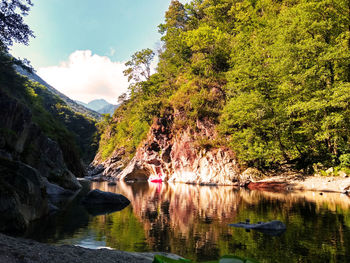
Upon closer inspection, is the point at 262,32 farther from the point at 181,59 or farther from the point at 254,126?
the point at 181,59

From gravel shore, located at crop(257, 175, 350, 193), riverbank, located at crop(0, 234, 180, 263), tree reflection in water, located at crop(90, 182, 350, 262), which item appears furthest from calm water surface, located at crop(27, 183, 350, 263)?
gravel shore, located at crop(257, 175, 350, 193)

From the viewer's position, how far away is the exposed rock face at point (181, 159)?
37938 mm

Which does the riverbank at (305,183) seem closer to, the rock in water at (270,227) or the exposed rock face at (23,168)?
the rock in water at (270,227)

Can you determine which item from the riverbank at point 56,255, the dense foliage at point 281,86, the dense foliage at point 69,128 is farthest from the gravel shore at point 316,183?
the dense foliage at point 69,128

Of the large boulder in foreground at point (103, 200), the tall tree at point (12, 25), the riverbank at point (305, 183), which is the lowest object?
the large boulder in foreground at point (103, 200)

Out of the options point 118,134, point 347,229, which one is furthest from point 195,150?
point 118,134

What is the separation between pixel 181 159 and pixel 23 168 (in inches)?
1359

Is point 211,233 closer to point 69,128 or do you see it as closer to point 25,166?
point 25,166

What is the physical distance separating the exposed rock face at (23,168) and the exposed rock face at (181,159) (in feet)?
63.3

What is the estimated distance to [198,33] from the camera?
48.6 metres

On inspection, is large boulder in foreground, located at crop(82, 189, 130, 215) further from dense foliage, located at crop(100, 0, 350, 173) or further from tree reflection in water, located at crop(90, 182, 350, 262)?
dense foliage, located at crop(100, 0, 350, 173)

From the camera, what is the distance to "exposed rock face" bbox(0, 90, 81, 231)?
32.9ft

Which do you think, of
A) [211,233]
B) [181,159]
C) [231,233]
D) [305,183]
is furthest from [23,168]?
[181,159]

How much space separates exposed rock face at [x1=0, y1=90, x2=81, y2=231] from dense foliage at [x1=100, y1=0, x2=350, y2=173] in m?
23.0
